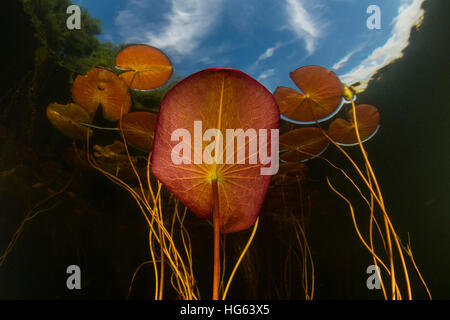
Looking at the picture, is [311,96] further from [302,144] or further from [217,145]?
[217,145]

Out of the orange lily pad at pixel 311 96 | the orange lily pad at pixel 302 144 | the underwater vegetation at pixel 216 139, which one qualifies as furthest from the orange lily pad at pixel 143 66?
the orange lily pad at pixel 302 144

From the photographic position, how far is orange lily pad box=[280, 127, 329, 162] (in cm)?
144

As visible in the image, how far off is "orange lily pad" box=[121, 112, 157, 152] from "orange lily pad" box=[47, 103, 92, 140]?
0.29m

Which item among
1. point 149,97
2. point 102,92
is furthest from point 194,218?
point 102,92

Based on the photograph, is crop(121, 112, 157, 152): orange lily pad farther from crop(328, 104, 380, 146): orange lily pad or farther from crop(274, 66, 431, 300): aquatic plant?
crop(328, 104, 380, 146): orange lily pad

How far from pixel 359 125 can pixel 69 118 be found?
2025 mm

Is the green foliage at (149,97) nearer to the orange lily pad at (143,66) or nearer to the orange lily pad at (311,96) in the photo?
the orange lily pad at (143,66)

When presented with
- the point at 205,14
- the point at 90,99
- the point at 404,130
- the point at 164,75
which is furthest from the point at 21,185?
the point at 404,130

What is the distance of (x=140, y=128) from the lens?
1294mm

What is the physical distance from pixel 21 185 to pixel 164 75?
1432 mm

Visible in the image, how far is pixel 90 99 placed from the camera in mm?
1256

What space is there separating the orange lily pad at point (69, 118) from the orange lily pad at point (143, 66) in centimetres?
45
